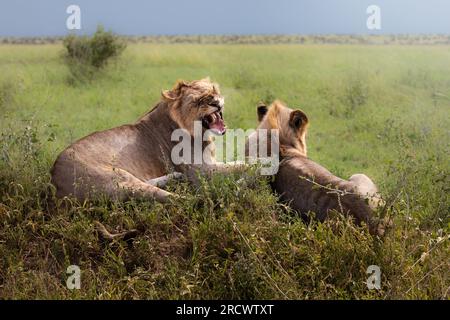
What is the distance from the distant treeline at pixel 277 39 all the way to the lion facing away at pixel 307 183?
107ft

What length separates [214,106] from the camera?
746cm

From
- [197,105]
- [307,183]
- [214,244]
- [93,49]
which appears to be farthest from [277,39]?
[214,244]

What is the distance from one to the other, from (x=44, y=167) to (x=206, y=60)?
1799 cm

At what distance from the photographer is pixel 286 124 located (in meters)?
7.66

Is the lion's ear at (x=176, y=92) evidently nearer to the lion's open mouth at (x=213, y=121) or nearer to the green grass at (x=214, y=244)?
the lion's open mouth at (x=213, y=121)

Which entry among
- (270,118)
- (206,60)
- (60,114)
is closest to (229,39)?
(206,60)

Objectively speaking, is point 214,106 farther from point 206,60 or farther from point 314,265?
point 206,60

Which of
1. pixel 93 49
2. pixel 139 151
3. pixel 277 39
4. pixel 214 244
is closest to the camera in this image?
pixel 214 244

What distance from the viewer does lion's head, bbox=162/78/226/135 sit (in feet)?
24.4

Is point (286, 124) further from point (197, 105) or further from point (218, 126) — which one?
point (197, 105)

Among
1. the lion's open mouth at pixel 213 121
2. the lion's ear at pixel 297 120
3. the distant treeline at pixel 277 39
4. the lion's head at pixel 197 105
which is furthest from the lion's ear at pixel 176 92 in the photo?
the distant treeline at pixel 277 39

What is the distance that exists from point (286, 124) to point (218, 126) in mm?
715

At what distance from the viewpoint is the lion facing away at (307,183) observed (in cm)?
638

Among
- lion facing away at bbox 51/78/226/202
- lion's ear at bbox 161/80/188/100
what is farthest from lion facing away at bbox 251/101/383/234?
lion's ear at bbox 161/80/188/100
